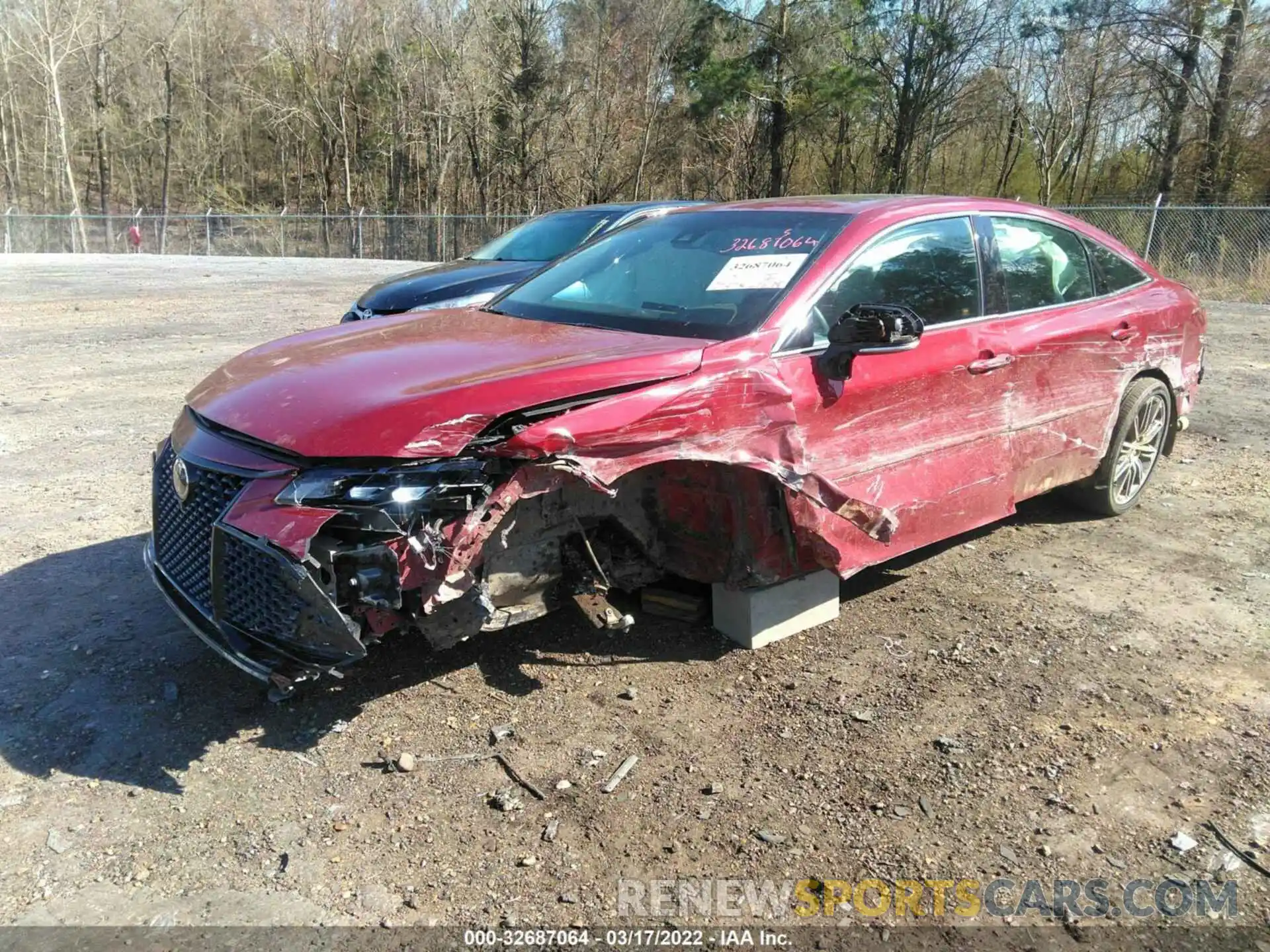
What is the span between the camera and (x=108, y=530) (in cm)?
507

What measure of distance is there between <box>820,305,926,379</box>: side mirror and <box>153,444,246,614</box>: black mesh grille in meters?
2.18

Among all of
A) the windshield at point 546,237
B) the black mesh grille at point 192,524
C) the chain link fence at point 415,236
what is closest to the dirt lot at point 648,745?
the black mesh grille at point 192,524

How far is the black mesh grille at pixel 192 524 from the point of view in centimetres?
307

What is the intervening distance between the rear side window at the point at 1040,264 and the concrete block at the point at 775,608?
170cm

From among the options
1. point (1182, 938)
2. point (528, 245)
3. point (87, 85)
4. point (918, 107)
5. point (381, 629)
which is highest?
point (87, 85)

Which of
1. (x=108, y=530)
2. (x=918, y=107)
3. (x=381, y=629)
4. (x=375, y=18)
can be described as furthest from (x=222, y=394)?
(x=375, y=18)

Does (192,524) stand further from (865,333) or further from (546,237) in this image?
(546,237)

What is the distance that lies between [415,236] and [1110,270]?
1220 inches

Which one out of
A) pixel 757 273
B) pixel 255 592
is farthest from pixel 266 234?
pixel 255 592

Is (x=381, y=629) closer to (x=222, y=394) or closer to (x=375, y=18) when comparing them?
(x=222, y=394)

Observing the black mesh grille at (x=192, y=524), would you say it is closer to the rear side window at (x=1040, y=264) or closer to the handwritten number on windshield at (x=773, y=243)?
the handwritten number on windshield at (x=773, y=243)

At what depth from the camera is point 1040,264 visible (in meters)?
4.73

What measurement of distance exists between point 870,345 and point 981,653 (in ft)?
4.63

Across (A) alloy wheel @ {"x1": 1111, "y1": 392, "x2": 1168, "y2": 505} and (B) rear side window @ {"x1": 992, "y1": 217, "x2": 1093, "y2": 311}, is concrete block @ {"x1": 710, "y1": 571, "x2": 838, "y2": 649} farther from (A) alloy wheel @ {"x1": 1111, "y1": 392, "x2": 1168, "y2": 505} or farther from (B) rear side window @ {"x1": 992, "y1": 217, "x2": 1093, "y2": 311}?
(A) alloy wheel @ {"x1": 1111, "y1": 392, "x2": 1168, "y2": 505}
